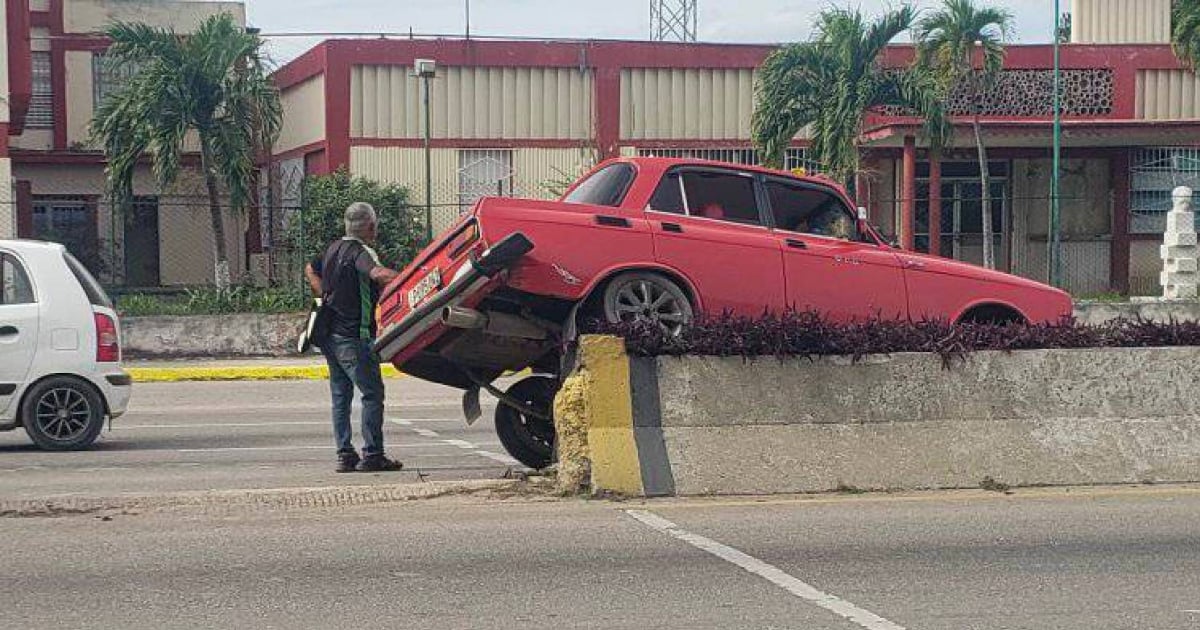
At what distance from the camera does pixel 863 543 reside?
340 inches

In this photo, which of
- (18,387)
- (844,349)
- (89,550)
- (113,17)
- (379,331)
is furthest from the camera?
(113,17)

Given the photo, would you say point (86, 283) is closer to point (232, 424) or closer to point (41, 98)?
point (232, 424)

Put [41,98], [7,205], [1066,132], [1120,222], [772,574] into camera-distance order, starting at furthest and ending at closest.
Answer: [41,98], [1120,222], [1066,132], [7,205], [772,574]

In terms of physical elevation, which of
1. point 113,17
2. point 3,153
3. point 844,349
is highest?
point 113,17

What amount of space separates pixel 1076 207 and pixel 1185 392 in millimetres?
25494

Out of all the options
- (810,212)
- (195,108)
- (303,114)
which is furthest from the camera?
(303,114)

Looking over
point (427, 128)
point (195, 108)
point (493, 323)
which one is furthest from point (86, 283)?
point (427, 128)

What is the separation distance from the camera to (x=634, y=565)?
807 cm

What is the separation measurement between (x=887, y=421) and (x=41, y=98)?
32.6 metres

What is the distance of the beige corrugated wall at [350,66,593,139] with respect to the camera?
1321 inches

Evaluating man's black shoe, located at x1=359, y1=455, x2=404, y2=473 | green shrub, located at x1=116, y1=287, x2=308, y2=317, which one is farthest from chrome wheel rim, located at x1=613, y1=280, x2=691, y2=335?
green shrub, located at x1=116, y1=287, x2=308, y2=317

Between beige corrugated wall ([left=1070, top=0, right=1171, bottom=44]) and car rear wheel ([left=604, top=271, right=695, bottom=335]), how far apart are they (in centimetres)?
2760

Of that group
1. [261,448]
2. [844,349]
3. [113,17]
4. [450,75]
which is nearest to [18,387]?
[261,448]

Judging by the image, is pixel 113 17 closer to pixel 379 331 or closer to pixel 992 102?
pixel 992 102
